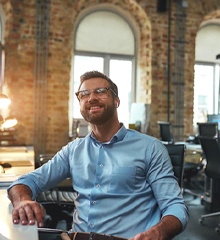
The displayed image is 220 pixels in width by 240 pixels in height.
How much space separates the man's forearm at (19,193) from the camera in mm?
1556

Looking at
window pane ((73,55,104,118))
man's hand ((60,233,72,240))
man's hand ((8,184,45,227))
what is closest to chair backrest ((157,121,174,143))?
window pane ((73,55,104,118))

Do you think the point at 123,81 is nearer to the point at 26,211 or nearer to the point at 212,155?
the point at 212,155

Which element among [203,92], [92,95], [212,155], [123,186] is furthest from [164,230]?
[203,92]

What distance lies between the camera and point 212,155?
4.32m

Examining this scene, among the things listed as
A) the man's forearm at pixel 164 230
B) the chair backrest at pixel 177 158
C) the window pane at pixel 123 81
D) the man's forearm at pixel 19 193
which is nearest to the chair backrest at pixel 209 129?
the chair backrest at pixel 177 158

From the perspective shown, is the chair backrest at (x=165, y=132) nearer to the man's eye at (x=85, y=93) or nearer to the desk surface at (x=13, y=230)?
the man's eye at (x=85, y=93)

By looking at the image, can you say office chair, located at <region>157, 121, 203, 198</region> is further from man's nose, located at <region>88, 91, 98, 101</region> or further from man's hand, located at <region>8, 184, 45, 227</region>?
man's hand, located at <region>8, 184, 45, 227</region>

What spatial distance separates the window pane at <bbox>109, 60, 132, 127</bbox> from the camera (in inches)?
273

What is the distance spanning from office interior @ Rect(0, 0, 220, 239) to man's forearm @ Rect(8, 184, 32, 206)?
375cm

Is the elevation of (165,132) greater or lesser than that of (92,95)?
lesser

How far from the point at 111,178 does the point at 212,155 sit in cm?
292

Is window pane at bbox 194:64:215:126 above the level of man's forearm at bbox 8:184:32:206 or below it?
above

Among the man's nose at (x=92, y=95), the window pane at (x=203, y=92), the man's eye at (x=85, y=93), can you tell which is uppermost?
the window pane at (x=203, y=92)

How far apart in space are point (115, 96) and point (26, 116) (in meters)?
4.19
